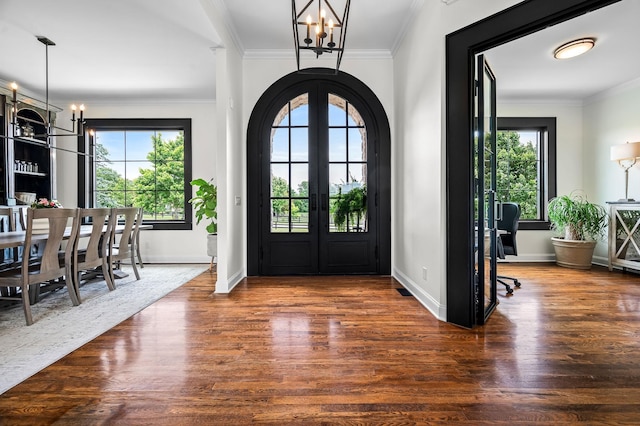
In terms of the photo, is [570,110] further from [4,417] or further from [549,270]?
[4,417]

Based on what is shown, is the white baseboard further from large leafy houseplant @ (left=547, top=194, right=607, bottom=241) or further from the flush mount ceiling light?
the flush mount ceiling light

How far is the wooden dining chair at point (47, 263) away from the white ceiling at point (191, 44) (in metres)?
2.00

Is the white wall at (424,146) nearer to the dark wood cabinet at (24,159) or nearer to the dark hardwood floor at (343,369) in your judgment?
the dark hardwood floor at (343,369)

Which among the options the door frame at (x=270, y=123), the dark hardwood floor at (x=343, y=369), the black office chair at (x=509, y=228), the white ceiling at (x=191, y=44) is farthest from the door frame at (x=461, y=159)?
the door frame at (x=270, y=123)

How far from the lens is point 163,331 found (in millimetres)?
2561

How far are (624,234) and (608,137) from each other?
1.60 meters

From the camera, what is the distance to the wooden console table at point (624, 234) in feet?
14.9

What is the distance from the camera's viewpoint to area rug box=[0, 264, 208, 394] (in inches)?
81.1

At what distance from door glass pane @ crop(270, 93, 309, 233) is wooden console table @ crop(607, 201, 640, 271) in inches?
175

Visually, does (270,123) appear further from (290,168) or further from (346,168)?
(346,168)

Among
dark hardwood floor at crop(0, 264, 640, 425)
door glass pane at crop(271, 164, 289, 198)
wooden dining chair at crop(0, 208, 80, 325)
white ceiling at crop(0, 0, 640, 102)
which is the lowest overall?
dark hardwood floor at crop(0, 264, 640, 425)

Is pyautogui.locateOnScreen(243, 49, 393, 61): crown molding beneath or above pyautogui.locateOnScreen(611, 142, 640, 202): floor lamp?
above

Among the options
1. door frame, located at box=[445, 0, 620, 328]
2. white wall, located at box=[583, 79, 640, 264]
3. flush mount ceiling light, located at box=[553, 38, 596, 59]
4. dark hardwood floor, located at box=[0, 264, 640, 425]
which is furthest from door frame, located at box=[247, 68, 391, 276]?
white wall, located at box=[583, 79, 640, 264]

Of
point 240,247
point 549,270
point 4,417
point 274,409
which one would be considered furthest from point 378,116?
point 4,417
